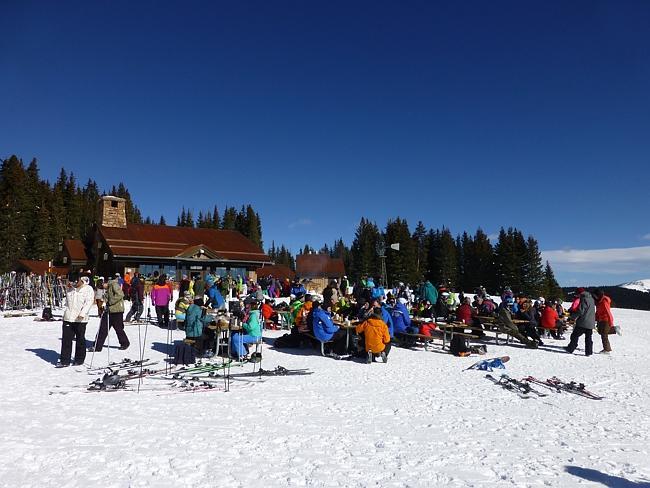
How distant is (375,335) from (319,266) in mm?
43118

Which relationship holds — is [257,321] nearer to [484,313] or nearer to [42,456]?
[42,456]

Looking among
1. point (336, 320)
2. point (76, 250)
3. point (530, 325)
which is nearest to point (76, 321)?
point (336, 320)

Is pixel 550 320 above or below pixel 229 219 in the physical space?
below

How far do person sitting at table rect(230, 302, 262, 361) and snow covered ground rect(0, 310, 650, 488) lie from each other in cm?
194

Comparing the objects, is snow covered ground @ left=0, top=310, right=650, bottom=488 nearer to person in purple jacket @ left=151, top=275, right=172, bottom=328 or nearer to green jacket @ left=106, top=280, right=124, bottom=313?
green jacket @ left=106, top=280, right=124, bottom=313

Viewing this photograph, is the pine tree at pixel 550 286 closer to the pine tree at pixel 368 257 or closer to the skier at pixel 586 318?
the pine tree at pixel 368 257

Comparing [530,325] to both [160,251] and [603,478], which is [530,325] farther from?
[160,251]

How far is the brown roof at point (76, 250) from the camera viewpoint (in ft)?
134

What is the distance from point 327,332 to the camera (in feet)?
38.4

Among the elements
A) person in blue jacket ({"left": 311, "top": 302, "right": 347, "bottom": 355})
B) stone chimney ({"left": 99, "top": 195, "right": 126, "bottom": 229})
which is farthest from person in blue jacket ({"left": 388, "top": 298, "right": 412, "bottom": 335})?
stone chimney ({"left": 99, "top": 195, "right": 126, "bottom": 229})

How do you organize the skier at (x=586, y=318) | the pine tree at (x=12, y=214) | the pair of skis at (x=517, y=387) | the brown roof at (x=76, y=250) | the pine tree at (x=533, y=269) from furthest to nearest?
1. the pine tree at (x=533, y=269)
2. the pine tree at (x=12, y=214)
3. the brown roof at (x=76, y=250)
4. the skier at (x=586, y=318)
5. the pair of skis at (x=517, y=387)

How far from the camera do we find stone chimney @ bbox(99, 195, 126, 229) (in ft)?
127

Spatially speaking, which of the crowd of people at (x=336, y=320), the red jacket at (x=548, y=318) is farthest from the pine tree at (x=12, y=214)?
the red jacket at (x=548, y=318)

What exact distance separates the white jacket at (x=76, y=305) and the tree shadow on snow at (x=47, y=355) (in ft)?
4.40
